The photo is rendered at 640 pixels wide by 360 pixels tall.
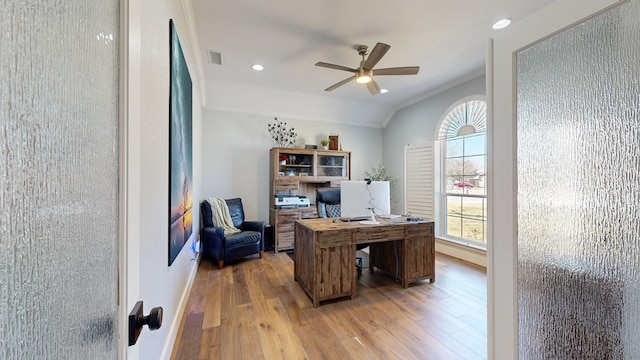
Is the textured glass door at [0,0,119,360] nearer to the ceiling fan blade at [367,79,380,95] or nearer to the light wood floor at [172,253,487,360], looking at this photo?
the light wood floor at [172,253,487,360]

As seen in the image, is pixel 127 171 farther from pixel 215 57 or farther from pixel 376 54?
pixel 215 57

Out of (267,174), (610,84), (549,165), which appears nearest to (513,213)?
(549,165)

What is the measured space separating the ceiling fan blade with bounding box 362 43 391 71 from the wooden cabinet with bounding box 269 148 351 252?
225cm

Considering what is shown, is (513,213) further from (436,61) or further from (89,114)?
(436,61)

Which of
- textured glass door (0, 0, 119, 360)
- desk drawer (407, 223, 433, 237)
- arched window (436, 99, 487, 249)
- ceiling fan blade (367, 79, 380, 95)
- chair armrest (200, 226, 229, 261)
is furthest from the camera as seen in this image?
arched window (436, 99, 487, 249)

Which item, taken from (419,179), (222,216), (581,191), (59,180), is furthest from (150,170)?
(419,179)

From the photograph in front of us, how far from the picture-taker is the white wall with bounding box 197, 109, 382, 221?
14.9 ft

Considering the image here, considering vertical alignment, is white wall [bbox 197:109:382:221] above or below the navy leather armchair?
above

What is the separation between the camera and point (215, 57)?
3.32m

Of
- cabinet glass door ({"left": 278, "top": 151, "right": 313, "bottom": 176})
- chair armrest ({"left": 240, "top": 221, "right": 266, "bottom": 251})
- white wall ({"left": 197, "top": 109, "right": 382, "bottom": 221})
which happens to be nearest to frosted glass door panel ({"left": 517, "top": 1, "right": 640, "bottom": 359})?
chair armrest ({"left": 240, "top": 221, "right": 266, "bottom": 251})

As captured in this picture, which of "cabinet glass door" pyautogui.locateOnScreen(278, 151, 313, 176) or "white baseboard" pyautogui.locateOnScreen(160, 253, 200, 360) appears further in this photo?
"cabinet glass door" pyautogui.locateOnScreen(278, 151, 313, 176)

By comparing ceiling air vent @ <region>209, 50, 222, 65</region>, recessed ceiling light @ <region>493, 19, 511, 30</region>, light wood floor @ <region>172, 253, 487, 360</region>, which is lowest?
light wood floor @ <region>172, 253, 487, 360</region>

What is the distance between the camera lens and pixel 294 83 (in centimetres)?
419

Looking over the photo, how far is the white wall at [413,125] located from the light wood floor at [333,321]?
2.55 metres
